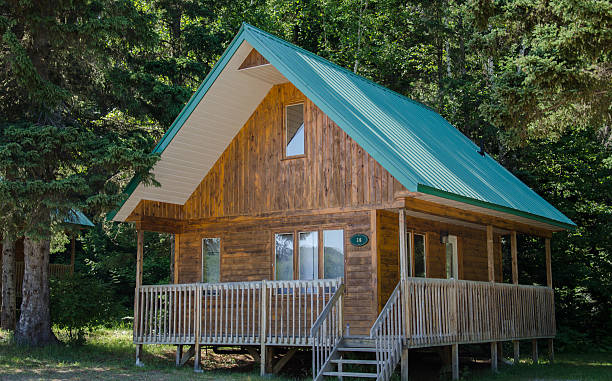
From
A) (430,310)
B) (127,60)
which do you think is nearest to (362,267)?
(430,310)

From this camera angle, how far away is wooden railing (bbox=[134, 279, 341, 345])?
1448cm

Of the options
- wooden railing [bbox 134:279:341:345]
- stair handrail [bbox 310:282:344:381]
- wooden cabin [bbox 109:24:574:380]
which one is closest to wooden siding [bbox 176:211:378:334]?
wooden cabin [bbox 109:24:574:380]

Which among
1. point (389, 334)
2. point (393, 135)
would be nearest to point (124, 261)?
point (393, 135)

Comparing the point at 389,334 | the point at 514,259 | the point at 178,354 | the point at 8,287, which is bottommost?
the point at 178,354

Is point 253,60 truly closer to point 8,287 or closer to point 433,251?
point 433,251

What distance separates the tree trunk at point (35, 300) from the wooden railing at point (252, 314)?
3305mm

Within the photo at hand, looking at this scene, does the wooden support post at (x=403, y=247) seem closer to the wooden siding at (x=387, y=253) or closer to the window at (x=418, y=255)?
the wooden siding at (x=387, y=253)

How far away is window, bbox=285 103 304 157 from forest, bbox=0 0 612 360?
3.15 metres

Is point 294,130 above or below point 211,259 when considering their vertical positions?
above

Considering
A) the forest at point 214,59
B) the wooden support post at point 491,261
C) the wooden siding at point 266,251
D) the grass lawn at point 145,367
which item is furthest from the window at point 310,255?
the wooden support post at point 491,261

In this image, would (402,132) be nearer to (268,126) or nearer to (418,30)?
(268,126)

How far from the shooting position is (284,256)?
16438mm

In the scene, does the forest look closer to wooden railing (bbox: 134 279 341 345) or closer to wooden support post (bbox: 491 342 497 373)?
wooden railing (bbox: 134 279 341 345)

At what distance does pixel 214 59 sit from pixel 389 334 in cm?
1979
